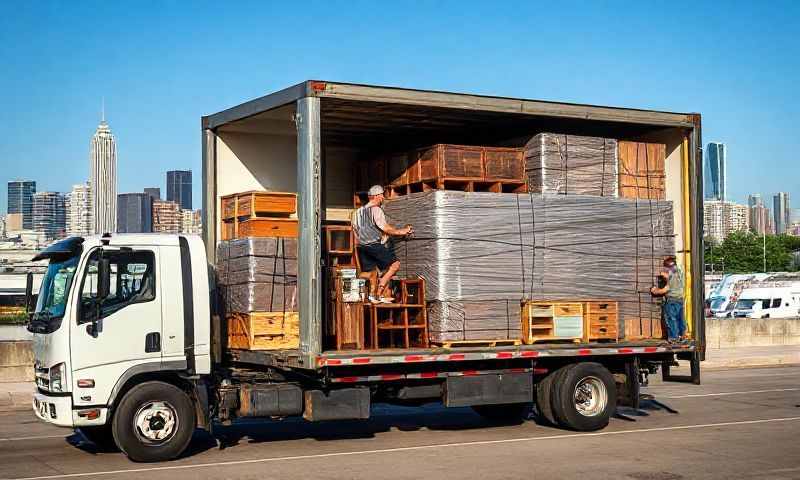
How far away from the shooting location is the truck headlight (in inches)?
417

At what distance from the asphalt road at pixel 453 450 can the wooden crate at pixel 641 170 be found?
3.20 meters

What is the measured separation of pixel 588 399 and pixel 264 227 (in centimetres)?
487

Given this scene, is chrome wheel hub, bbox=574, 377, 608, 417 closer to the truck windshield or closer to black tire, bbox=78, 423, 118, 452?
black tire, bbox=78, 423, 118, 452

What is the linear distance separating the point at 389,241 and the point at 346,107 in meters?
1.83

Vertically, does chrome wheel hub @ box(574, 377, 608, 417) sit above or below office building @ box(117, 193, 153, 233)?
below

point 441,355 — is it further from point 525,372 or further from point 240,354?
point 240,354

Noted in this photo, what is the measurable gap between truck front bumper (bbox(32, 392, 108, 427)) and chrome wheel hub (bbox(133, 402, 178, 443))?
37cm

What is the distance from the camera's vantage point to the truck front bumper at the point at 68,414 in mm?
10531

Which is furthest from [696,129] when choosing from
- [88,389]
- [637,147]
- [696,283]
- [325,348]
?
[88,389]

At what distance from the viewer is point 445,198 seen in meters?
12.3

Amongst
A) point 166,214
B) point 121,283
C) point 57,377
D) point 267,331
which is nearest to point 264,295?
point 267,331

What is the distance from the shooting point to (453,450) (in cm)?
1176

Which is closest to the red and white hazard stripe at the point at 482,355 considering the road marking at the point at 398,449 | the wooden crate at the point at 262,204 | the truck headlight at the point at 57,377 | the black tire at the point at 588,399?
the black tire at the point at 588,399

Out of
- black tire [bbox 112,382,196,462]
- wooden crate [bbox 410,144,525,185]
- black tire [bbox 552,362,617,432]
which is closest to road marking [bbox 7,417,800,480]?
black tire [bbox 552,362,617,432]
